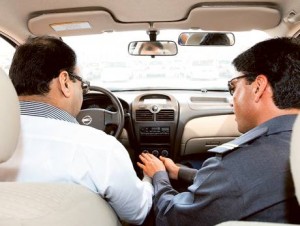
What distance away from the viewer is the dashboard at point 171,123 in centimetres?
363

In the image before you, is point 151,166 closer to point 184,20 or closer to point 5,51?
point 184,20

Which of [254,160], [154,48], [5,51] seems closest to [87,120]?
[154,48]

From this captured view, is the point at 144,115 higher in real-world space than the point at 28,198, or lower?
lower

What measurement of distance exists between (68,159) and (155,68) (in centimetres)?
295

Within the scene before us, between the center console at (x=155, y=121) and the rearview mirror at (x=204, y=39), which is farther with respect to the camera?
the center console at (x=155, y=121)

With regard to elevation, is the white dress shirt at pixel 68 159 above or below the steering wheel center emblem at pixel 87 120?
above

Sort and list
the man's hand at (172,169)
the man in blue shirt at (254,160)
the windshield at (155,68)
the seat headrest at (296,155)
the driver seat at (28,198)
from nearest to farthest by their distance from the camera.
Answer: the seat headrest at (296,155) → the driver seat at (28,198) → the man in blue shirt at (254,160) → the man's hand at (172,169) → the windshield at (155,68)

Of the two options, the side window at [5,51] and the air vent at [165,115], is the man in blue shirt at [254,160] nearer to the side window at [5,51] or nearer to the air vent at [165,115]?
the air vent at [165,115]

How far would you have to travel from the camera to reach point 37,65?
2037mm

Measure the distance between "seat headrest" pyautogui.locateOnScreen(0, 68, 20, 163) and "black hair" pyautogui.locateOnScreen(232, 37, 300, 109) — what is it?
115 cm

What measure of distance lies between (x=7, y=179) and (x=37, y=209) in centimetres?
49

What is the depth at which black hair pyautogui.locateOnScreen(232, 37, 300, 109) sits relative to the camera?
1.85 m

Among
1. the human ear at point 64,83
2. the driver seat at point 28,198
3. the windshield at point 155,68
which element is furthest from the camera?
the windshield at point 155,68

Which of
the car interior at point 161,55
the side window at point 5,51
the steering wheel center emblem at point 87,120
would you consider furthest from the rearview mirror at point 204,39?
the side window at point 5,51
